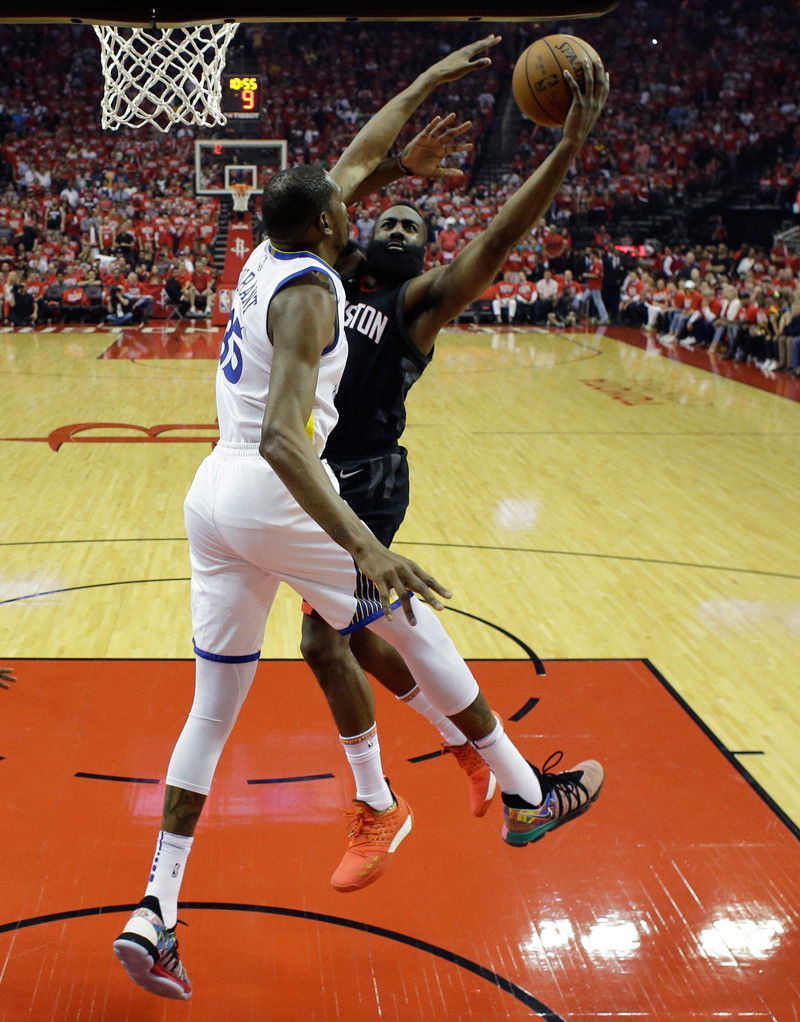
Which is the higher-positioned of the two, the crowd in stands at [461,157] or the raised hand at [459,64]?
the raised hand at [459,64]

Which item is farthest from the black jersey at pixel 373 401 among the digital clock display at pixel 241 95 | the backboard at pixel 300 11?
the digital clock display at pixel 241 95

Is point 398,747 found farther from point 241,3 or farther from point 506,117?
point 506,117

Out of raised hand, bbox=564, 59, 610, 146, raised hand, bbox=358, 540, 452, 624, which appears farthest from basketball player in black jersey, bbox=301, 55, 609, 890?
raised hand, bbox=358, 540, 452, 624

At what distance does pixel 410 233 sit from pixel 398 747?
76.1 inches

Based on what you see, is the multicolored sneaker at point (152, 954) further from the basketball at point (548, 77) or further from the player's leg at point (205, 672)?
the basketball at point (548, 77)

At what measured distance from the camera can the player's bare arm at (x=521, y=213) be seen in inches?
114

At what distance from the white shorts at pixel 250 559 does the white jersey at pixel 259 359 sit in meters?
0.08

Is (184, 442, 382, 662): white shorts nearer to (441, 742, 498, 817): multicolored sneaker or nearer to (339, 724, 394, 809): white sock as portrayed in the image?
(339, 724, 394, 809): white sock

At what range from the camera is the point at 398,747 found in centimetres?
412

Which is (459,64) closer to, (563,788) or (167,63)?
(563,788)

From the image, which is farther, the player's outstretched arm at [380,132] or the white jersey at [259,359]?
the player's outstretched arm at [380,132]

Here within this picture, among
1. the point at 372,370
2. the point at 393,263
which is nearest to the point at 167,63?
the point at 393,263

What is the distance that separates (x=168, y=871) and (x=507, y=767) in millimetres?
996

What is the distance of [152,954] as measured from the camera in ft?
8.48
